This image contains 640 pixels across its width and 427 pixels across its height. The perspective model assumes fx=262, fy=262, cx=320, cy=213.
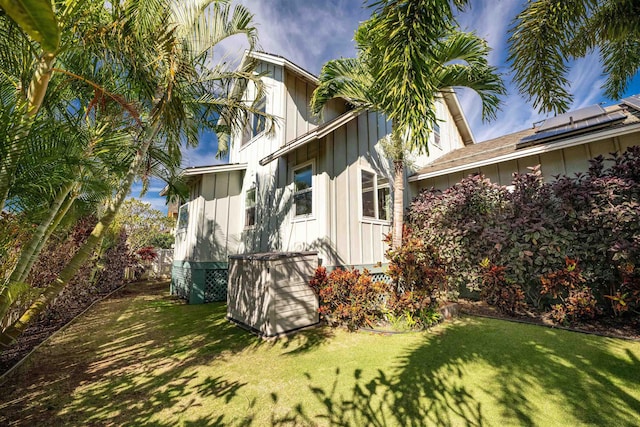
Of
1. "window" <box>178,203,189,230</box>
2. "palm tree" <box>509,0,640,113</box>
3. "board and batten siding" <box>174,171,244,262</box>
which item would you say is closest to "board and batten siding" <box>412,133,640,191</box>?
"palm tree" <box>509,0,640,113</box>

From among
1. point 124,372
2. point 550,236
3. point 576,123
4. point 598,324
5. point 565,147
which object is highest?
point 576,123

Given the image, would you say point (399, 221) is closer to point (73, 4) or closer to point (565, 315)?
point (565, 315)

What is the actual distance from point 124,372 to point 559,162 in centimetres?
1059

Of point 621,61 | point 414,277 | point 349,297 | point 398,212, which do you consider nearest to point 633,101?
point 621,61

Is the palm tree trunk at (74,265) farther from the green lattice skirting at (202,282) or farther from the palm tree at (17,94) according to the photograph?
the green lattice skirting at (202,282)

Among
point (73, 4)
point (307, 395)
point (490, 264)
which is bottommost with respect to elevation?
point (307, 395)

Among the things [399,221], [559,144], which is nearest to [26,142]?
[399,221]

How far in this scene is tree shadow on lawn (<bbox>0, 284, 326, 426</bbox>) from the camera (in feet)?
9.98

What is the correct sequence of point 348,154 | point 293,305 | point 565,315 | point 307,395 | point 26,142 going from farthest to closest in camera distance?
point 348,154, point 293,305, point 565,315, point 307,395, point 26,142

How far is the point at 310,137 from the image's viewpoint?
6.61m

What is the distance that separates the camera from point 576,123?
23.9ft

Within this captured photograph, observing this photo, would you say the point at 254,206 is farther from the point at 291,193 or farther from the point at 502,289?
the point at 502,289

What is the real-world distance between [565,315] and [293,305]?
563 centimetres

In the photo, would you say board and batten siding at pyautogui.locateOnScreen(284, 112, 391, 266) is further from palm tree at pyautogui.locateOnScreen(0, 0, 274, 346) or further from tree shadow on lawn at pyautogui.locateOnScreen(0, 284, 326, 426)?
palm tree at pyautogui.locateOnScreen(0, 0, 274, 346)
